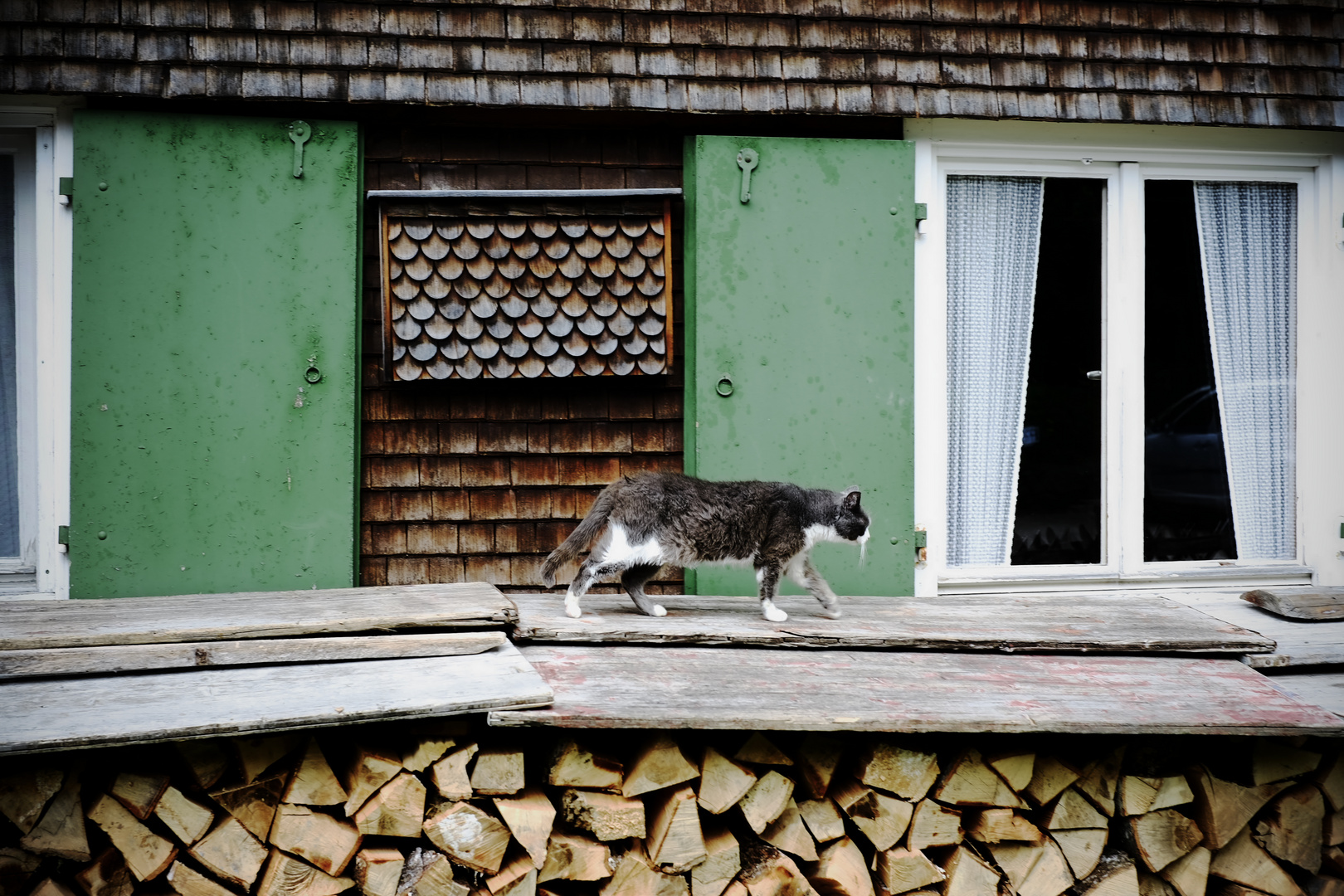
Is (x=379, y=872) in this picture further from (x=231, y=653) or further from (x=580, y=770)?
(x=231, y=653)

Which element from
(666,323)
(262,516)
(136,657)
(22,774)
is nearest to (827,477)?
(666,323)

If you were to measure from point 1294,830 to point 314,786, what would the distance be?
10.6ft

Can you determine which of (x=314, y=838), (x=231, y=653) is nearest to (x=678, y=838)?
(x=314, y=838)

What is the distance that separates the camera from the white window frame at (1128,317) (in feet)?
15.8

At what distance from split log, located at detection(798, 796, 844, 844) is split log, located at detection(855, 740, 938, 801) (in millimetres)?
141

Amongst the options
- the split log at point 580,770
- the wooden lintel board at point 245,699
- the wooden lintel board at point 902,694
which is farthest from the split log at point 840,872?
the wooden lintel board at point 245,699

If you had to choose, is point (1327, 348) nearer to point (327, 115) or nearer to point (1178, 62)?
point (1178, 62)

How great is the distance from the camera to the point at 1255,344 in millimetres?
5129

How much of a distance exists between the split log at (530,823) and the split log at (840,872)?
0.87 meters

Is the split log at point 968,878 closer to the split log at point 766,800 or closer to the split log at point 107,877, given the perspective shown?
the split log at point 766,800

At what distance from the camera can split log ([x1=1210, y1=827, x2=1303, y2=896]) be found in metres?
3.37

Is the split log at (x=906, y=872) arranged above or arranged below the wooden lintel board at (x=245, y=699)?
below

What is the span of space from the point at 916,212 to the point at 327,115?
2.76 meters

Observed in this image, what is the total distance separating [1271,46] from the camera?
4.86m
